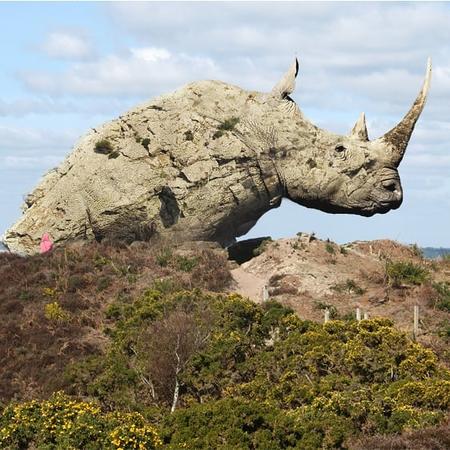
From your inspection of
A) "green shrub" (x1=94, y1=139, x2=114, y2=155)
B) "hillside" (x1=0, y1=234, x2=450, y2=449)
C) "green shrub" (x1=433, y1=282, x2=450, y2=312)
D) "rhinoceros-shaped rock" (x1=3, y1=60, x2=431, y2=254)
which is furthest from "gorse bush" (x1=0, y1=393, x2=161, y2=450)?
"green shrub" (x1=94, y1=139, x2=114, y2=155)

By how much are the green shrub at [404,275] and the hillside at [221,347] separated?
51 millimetres

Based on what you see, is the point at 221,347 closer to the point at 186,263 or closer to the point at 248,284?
the point at 248,284

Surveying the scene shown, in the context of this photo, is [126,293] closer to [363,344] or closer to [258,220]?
[258,220]

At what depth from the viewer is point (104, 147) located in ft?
127

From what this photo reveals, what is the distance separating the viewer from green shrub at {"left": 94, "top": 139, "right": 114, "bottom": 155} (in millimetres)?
38625

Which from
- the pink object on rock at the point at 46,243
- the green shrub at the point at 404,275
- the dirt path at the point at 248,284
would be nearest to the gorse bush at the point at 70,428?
the dirt path at the point at 248,284

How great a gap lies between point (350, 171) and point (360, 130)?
6.69 ft

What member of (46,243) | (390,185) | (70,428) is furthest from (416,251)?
(70,428)

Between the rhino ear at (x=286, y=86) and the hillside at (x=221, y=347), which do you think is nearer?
the hillside at (x=221, y=347)

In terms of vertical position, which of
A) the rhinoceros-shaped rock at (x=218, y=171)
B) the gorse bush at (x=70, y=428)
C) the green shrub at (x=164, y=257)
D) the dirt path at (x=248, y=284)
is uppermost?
the rhinoceros-shaped rock at (x=218, y=171)

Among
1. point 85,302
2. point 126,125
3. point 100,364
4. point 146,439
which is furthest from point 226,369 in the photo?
point 126,125

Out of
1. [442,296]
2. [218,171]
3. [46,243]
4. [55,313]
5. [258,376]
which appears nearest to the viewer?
[258,376]

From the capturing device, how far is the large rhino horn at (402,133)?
37188 mm

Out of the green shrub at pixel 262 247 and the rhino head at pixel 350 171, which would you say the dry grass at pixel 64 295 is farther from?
the rhino head at pixel 350 171
